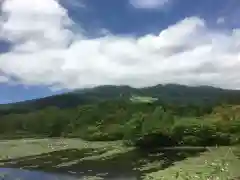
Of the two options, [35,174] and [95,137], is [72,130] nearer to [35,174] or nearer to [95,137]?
[95,137]

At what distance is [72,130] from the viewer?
436ft

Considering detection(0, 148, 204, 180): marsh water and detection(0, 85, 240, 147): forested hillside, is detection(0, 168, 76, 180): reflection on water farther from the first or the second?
detection(0, 85, 240, 147): forested hillside

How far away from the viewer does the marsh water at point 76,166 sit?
53.0m

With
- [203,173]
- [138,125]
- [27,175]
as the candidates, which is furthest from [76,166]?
[138,125]

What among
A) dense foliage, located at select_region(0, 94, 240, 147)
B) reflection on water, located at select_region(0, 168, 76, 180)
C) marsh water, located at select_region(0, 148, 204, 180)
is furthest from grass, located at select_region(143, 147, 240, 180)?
dense foliage, located at select_region(0, 94, 240, 147)

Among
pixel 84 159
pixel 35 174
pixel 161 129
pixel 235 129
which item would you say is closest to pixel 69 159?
pixel 84 159

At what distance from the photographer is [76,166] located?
61594mm

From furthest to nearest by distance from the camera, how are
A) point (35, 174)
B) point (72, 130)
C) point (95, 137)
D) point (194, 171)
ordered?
1. point (72, 130)
2. point (95, 137)
3. point (35, 174)
4. point (194, 171)

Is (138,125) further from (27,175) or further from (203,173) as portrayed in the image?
(203,173)

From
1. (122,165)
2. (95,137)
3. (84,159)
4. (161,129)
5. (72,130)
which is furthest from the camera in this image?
(72,130)

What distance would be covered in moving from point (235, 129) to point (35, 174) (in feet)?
195

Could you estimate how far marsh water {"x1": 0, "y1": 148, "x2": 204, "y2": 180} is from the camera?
53.0 metres

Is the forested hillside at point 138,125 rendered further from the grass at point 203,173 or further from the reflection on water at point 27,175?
the reflection on water at point 27,175

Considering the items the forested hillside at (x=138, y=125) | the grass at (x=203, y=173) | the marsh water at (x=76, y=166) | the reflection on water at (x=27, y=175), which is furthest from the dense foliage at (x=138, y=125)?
the reflection on water at (x=27, y=175)
